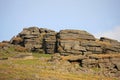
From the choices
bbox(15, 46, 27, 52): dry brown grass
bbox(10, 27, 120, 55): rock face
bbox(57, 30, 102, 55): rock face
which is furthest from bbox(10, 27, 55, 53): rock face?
bbox(57, 30, 102, 55): rock face

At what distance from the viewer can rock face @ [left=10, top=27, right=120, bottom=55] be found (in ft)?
246

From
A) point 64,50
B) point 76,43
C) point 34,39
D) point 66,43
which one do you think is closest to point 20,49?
point 34,39

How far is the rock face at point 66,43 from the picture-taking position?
75.1m

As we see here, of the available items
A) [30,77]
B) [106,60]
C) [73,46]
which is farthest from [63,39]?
[30,77]

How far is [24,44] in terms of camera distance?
81375 mm

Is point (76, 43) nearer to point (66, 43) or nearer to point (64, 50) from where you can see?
point (66, 43)

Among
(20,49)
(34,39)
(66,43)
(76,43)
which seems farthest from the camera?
(34,39)

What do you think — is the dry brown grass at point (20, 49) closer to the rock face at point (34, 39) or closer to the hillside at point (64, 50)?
the hillside at point (64, 50)

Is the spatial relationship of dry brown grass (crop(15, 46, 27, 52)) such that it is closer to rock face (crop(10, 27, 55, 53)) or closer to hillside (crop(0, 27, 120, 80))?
hillside (crop(0, 27, 120, 80))

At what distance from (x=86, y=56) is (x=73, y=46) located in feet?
29.5

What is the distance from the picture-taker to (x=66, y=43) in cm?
7569

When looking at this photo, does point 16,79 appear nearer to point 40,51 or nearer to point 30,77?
point 30,77

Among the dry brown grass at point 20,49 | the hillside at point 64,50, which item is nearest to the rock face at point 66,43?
the hillside at point 64,50

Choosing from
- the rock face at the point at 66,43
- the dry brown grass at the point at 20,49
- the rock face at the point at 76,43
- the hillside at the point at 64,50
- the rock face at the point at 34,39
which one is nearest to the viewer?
the hillside at the point at 64,50
